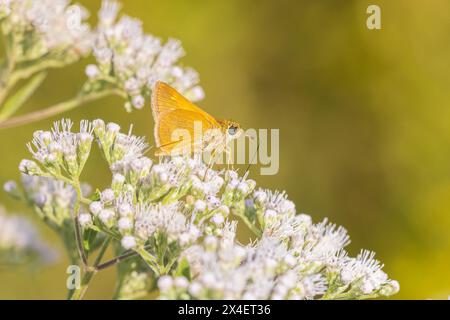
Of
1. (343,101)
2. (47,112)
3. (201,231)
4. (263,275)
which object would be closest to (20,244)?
(47,112)

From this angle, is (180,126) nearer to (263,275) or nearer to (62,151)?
(62,151)

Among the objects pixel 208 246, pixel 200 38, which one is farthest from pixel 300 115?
pixel 208 246

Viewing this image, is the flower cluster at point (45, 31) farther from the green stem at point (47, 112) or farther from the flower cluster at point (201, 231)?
the flower cluster at point (201, 231)

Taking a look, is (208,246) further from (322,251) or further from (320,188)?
(320,188)

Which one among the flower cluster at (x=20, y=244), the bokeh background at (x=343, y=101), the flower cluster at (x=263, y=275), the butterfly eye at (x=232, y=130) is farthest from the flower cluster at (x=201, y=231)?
the bokeh background at (x=343, y=101)

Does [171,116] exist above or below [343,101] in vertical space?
below

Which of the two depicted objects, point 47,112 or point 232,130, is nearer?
point 47,112
